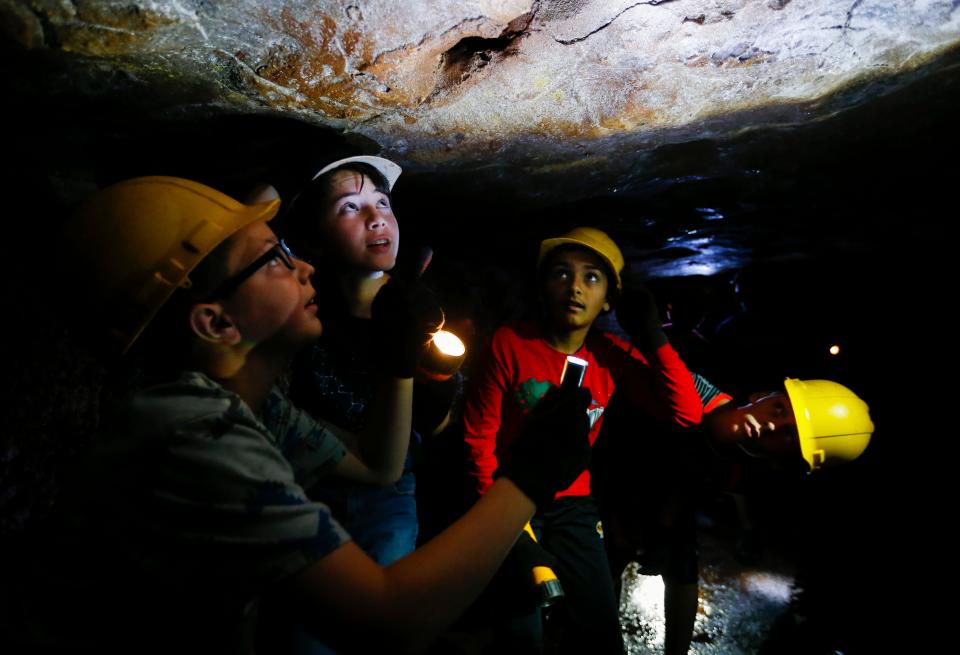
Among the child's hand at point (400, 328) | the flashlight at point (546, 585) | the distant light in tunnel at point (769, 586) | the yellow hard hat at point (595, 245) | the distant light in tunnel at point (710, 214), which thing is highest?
the distant light in tunnel at point (710, 214)

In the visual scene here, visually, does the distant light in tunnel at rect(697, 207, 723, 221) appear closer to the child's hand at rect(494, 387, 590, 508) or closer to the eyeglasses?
the child's hand at rect(494, 387, 590, 508)

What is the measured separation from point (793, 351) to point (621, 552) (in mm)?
5689

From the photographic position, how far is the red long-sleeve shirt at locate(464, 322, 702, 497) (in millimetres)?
2893

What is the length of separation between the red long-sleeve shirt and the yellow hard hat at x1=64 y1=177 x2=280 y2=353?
196 centimetres

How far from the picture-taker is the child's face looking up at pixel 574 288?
9.98 ft

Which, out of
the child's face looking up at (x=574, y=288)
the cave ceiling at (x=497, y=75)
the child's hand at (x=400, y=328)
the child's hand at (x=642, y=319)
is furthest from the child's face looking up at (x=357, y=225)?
the child's hand at (x=642, y=319)

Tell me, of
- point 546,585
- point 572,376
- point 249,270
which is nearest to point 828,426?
point 546,585

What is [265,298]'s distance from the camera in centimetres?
140

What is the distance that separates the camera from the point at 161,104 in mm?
2020

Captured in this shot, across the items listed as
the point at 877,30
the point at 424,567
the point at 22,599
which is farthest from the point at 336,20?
the point at 877,30

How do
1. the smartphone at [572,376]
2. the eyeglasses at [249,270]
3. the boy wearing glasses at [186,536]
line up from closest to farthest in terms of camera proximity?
1. the boy wearing glasses at [186,536]
2. the eyeglasses at [249,270]
3. the smartphone at [572,376]

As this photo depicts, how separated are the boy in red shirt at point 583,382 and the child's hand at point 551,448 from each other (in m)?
1.41

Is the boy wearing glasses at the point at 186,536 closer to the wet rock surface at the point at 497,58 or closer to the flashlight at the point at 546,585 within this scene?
the wet rock surface at the point at 497,58

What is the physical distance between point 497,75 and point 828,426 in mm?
2934
